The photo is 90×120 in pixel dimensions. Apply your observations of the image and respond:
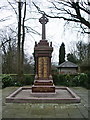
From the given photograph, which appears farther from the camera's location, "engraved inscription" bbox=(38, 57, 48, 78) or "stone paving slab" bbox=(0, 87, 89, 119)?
"engraved inscription" bbox=(38, 57, 48, 78)

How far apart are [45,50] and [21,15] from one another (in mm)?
13241

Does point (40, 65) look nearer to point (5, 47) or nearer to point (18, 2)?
point (18, 2)

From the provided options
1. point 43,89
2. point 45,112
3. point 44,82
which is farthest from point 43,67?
point 45,112

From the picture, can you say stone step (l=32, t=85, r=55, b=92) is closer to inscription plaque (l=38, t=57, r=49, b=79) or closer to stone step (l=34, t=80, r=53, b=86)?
stone step (l=34, t=80, r=53, b=86)

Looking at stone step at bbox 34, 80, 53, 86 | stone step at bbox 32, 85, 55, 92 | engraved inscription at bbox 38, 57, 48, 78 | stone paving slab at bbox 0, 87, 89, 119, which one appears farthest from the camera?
engraved inscription at bbox 38, 57, 48, 78

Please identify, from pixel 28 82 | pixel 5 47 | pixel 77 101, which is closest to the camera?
pixel 77 101

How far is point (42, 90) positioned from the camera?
13.0 meters

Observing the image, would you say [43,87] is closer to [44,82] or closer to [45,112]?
[44,82]

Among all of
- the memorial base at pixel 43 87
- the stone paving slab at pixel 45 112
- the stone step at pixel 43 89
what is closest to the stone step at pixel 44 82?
the memorial base at pixel 43 87

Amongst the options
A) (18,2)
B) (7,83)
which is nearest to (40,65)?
(7,83)

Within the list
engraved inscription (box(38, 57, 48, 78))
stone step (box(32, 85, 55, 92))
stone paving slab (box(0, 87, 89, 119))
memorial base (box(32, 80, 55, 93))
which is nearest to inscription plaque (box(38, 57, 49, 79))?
engraved inscription (box(38, 57, 48, 78))

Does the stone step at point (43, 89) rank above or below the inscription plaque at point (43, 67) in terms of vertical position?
below

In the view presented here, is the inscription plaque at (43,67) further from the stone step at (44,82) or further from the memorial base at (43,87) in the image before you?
the memorial base at (43,87)

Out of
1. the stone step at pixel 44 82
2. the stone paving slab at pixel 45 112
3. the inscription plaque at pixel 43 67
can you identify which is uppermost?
the inscription plaque at pixel 43 67
